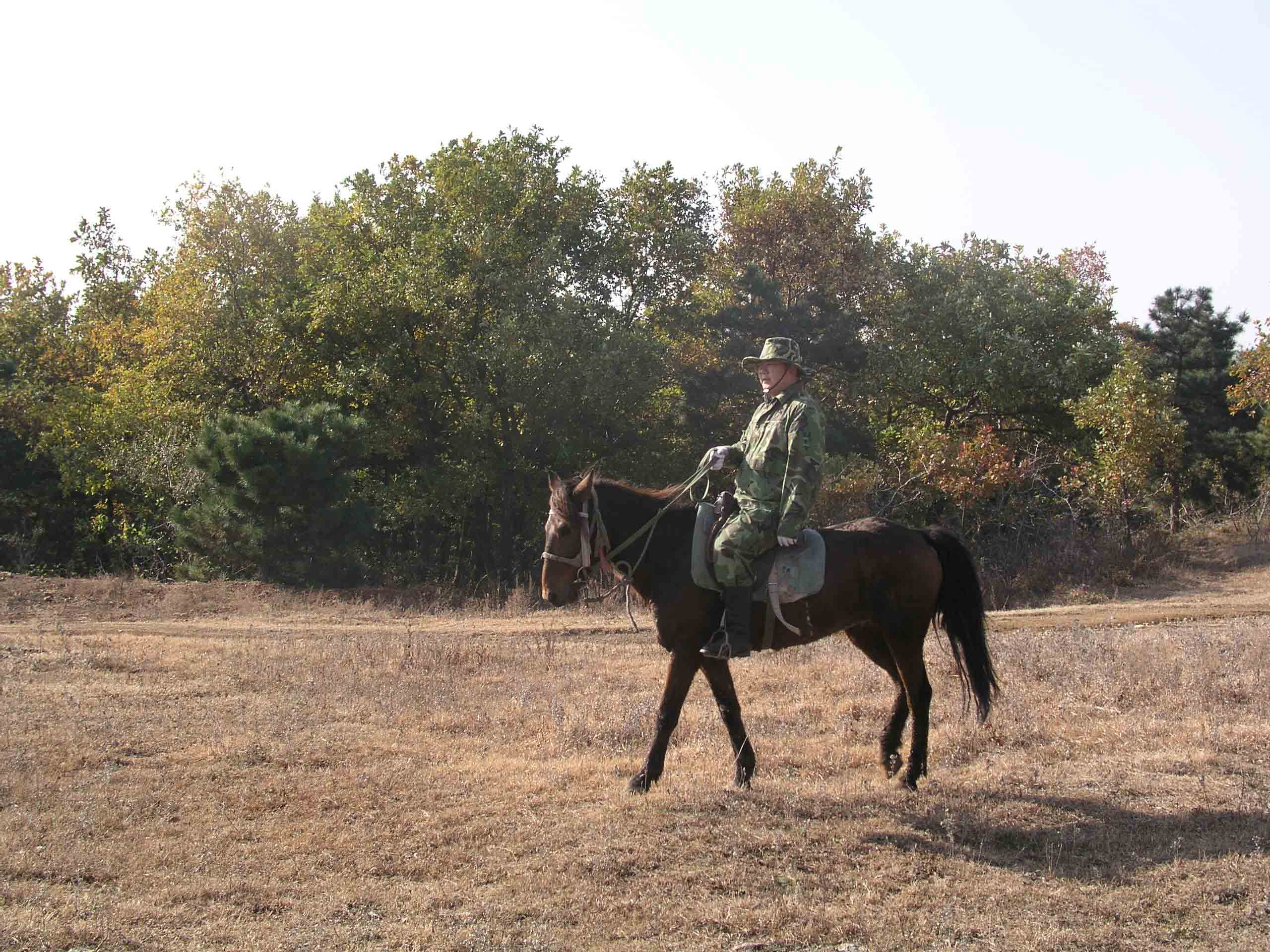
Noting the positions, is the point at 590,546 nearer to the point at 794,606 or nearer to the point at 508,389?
the point at 794,606

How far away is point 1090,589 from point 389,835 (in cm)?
2031

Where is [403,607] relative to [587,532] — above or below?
below

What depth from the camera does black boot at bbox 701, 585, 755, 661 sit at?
7.47 metres

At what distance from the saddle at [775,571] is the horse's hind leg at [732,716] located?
0.36 m

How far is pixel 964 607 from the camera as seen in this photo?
8.28 m

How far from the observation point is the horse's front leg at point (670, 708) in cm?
759

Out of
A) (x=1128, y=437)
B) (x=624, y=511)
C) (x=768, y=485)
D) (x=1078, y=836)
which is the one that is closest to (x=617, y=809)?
(x=624, y=511)

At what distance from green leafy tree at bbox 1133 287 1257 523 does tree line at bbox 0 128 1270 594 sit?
0.57m

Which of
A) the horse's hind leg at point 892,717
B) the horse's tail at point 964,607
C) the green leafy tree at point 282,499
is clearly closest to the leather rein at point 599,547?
the horse's hind leg at point 892,717

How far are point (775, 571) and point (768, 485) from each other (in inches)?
23.4

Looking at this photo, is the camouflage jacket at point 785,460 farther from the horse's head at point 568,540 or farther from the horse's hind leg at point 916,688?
the horse's hind leg at point 916,688

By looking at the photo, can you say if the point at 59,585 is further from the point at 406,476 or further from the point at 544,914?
the point at 544,914

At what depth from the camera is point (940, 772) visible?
321 inches

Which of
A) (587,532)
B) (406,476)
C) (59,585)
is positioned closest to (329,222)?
(406,476)
